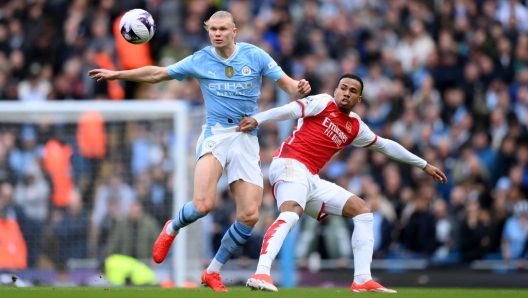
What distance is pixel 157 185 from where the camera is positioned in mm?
15570

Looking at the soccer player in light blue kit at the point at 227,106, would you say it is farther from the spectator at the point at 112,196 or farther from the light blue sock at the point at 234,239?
the spectator at the point at 112,196

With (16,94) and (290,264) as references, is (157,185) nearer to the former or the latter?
(290,264)

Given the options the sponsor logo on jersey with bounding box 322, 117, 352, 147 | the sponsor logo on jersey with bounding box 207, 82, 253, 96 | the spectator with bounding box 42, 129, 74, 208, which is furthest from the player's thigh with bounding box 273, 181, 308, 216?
the spectator with bounding box 42, 129, 74, 208

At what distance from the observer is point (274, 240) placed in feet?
34.0

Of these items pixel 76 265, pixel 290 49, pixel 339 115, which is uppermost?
pixel 290 49

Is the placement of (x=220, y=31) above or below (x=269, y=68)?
above

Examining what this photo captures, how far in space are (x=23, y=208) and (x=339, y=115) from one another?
20.3 ft

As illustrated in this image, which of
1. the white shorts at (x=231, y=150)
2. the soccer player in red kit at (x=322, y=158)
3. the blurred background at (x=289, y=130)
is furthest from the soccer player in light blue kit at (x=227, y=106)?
the blurred background at (x=289, y=130)

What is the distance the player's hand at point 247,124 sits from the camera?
10664mm

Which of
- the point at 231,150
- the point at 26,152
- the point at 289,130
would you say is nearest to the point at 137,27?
the point at 231,150

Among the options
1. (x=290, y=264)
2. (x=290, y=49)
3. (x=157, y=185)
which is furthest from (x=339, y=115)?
(x=290, y=49)

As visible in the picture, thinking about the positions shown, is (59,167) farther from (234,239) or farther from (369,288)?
(369,288)

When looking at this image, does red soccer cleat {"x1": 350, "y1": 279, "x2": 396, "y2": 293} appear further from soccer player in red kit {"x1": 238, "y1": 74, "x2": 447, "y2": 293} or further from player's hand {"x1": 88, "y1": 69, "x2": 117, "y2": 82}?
player's hand {"x1": 88, "y1": 69, "x2": 117, "y2": 82}

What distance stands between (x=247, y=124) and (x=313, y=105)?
0.72m
